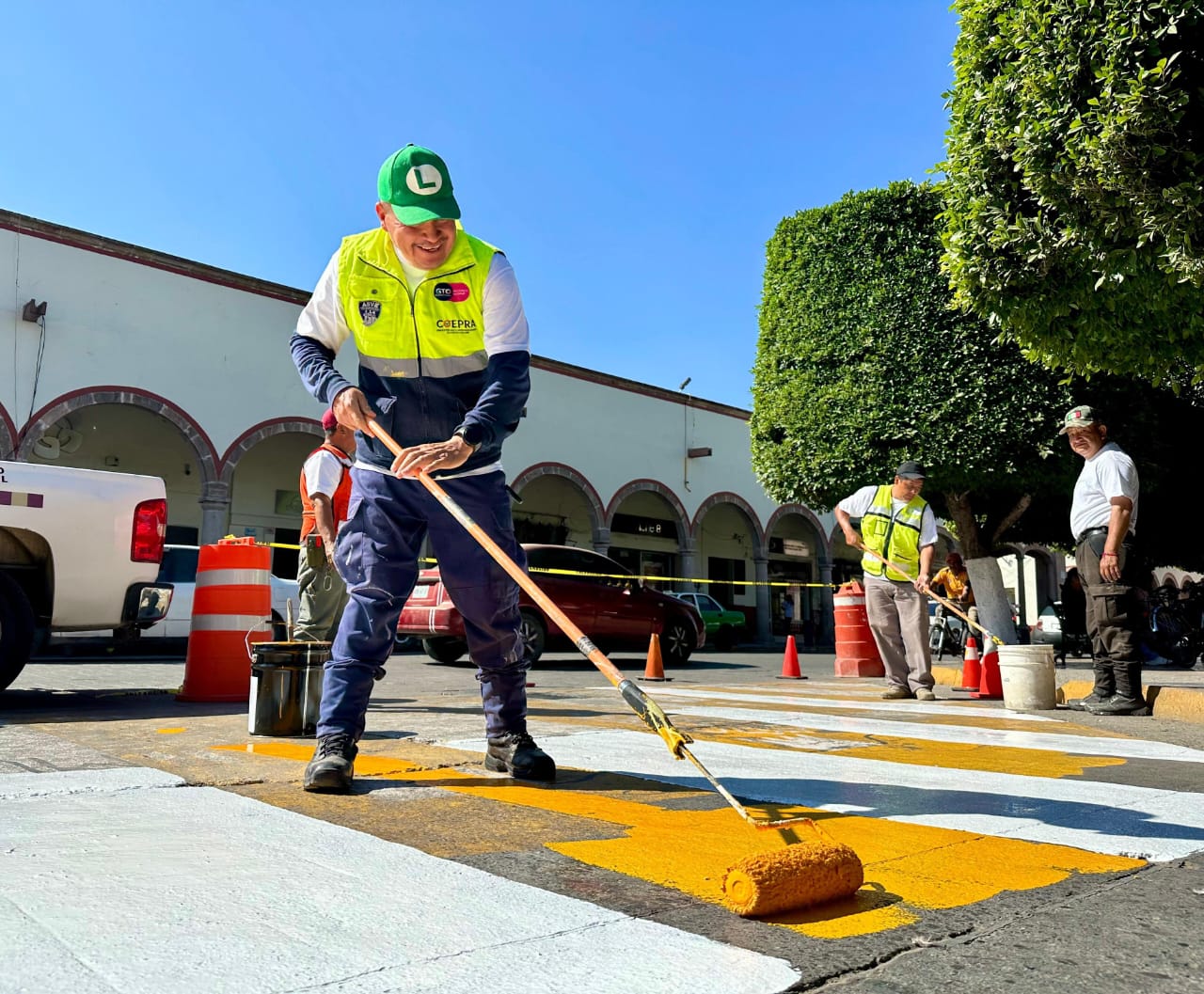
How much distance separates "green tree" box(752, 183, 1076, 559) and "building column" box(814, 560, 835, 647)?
15.1 m

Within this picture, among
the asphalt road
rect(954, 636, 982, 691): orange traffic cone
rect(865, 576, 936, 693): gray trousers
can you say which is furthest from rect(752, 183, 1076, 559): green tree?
the asphalt road

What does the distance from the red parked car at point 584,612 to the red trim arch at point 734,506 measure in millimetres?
14349

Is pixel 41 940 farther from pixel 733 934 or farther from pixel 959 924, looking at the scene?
pixel 959 924

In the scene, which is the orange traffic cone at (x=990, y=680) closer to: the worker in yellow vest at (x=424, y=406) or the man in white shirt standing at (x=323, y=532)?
the man in white shirt standing at (x=323, y=532)

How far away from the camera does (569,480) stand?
25.8 metres

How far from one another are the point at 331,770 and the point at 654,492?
A: 25.8 meters

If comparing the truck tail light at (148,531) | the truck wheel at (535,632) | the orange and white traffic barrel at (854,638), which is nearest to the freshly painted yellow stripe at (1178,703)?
the orange and white traffic barrel at (854,638)

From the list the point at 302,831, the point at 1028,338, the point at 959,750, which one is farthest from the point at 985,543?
the point at 302,831

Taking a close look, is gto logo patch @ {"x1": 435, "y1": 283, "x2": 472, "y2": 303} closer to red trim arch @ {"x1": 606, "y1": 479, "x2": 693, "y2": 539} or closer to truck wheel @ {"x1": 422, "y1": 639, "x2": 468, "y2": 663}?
truck wheel @ {"x1": 422, "y1": 639, "x2": 468, "y2": 663}

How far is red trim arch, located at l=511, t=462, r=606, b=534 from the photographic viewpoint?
967 inches

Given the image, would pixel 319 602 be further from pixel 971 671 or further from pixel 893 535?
pixel 971 671

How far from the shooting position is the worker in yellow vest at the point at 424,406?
326cm

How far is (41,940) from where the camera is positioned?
60.2 inches

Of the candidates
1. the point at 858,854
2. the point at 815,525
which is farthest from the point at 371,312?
the point at 815,525
